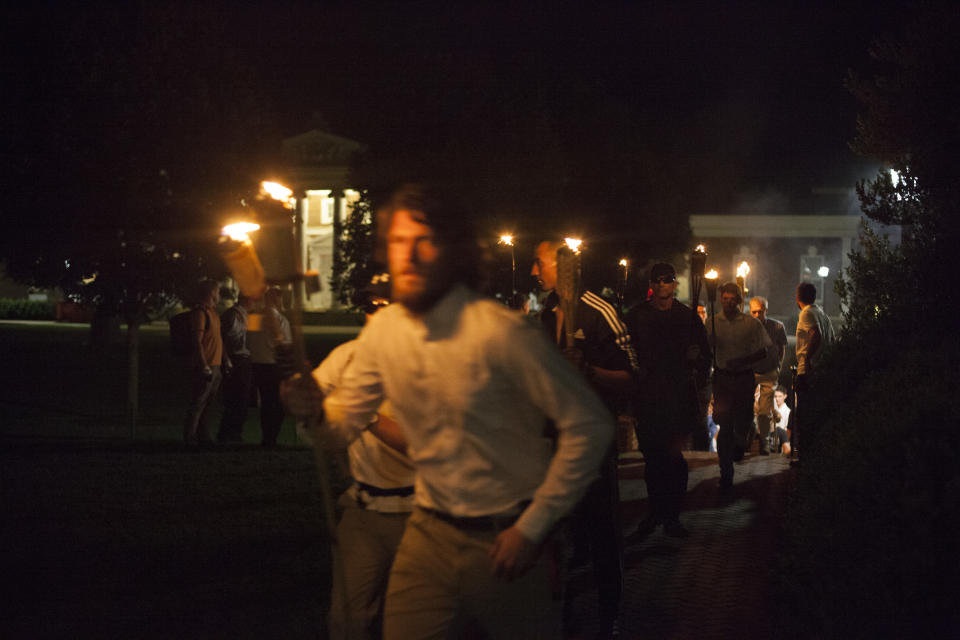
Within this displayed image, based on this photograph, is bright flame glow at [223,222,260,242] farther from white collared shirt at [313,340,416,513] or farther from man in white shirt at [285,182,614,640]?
white collared shirt at [313,340,416,513]

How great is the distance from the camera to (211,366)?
12.1 meters

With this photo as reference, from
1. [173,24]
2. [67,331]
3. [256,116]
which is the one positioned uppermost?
[173,24]

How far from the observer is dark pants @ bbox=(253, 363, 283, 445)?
12477 millimetres

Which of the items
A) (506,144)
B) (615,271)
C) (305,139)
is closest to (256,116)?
(506,144)

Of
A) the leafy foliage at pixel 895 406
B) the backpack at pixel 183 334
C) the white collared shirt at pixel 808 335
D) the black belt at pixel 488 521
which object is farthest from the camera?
the backpack at pixel 183 334

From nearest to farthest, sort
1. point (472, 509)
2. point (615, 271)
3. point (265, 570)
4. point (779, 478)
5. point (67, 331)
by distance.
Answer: point (472, 509), point (265, 570), point (615, 271), point (779, 478), point (67, 331)

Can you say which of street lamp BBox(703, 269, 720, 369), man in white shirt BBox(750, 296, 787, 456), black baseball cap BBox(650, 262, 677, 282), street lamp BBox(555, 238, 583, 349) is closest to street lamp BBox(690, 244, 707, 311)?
street lamp BBox(703, 269, 720, 369)

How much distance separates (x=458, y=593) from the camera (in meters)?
3.22

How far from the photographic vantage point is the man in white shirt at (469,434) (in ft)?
9.86

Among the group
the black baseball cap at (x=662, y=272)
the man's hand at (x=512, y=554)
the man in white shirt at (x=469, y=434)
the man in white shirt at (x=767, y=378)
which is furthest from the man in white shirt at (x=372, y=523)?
the man in white shirt at (x=767, y=378)

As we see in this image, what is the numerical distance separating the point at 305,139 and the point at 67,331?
35.2 meters

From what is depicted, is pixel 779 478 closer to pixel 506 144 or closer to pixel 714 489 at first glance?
pixel 714 489

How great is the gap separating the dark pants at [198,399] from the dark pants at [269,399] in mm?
503

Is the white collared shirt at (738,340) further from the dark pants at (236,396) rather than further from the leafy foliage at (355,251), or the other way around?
the leafy foliage at (355,251)
